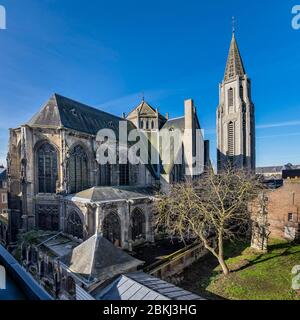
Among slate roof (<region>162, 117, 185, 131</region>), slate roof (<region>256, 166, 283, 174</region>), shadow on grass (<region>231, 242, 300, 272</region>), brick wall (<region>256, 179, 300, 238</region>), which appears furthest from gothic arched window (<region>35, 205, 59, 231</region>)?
slate roof (<region>256, 166, 283, 174</region>)

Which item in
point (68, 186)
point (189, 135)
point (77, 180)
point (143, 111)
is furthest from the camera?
point (143, 111)

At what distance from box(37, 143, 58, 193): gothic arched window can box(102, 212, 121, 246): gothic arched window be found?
5.48 metres

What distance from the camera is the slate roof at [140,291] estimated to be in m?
5.92

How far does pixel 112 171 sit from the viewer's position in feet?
61.9

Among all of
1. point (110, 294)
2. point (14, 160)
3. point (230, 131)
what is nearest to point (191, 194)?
point (110, 294)

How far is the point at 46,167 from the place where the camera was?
15531mm

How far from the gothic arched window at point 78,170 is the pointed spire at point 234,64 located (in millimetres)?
27458

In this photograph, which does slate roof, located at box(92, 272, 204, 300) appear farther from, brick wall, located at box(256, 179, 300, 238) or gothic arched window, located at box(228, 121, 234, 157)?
gothic arched window, located at box(228, 121, 234, 157)

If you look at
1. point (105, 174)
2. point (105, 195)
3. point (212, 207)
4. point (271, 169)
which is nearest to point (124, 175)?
point (105, 174)

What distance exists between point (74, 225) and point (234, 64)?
33275 millimetres

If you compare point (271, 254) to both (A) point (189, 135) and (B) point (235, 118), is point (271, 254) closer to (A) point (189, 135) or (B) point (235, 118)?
(A) point (189, 135)

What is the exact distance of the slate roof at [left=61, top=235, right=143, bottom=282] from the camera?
7.58 metres

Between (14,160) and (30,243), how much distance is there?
736 centimetres
